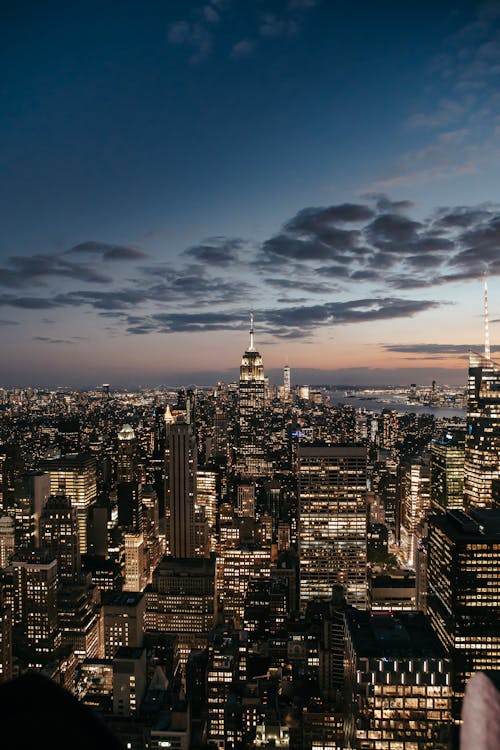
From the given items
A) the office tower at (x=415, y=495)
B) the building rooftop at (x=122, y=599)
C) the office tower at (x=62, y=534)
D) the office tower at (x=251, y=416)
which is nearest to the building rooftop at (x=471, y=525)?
the building rooftop at (x=122, y=599)

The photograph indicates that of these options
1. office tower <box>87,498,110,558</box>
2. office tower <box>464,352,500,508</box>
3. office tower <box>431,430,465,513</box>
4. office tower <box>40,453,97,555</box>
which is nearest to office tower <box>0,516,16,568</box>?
office tower <box>87,498,110,558</box>

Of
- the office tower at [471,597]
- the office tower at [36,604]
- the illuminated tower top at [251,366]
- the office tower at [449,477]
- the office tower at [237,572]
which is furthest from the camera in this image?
A: the illuminated tower top at [251,366]

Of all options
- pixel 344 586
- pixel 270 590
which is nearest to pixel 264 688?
pixel 270 590

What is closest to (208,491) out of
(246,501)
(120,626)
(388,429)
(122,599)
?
(246,501)

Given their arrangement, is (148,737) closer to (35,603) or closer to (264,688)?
(264,688)

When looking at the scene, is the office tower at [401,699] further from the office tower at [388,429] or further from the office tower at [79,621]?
the office tower at [388,429]

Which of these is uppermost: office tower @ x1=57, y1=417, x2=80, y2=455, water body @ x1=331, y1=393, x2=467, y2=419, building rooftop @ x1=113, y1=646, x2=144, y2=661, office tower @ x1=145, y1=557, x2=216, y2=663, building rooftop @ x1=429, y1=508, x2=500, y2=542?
water body @ x1=331, y1=393, x2=467, y2=419

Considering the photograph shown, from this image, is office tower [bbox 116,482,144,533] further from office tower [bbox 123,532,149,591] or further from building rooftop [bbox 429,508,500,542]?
building rooftop [bbox 429,508,500,542]

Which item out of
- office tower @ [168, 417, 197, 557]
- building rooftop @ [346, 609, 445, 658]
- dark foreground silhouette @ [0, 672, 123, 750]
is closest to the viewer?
dark foreground silhouette @ [0, 672, 123, 750]
